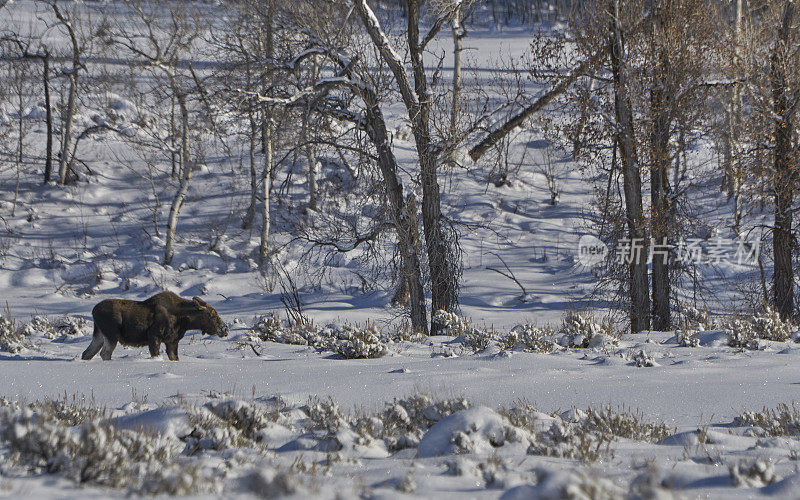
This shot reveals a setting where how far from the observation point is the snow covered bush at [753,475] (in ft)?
10.2

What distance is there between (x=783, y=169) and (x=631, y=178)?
328 cm

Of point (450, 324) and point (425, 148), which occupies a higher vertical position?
point (425, 148)

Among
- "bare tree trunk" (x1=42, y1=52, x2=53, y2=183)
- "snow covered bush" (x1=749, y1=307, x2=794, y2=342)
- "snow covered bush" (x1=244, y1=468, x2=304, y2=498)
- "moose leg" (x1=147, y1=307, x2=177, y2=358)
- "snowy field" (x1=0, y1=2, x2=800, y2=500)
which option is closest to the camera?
"snow covered bush" (x1=244, y1=468, x2=304, y2=498)

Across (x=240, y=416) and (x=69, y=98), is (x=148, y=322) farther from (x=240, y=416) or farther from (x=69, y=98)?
(x=69, y=98)

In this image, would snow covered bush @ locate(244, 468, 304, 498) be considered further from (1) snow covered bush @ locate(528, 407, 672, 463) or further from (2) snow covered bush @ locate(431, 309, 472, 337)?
(2) snow covered bush @ locate(431, 309, 472, 337)

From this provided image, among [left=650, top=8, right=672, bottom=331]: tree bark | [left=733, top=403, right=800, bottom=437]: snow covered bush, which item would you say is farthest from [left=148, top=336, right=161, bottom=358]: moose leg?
[left=650, top=8, right=672, bottom=331]: tree bark

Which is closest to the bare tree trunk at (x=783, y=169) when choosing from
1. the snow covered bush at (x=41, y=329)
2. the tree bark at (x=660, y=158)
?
the tree bark at (x=660, y=158)

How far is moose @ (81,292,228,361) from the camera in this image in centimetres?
720

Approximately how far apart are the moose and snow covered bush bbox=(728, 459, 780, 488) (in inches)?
228

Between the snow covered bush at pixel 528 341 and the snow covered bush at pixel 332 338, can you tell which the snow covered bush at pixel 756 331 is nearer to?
the snow covered bush at pixel 528 341

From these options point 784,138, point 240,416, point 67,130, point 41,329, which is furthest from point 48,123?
point 240,416

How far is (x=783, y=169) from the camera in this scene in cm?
1459

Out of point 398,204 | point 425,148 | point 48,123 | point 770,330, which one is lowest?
point 770,330

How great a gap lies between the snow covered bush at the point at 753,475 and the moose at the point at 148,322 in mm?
5800
